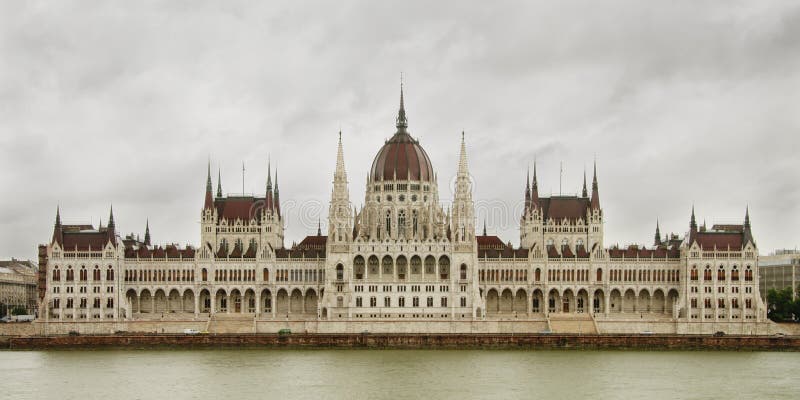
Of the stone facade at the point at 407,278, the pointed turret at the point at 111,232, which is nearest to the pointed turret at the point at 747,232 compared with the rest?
the stone facade at the point at 407,278

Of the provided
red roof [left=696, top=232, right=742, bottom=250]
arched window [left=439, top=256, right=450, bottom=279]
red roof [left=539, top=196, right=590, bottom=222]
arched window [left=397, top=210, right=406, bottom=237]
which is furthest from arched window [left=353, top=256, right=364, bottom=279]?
red roof [left=696, top=232, right=742, bottom=250]

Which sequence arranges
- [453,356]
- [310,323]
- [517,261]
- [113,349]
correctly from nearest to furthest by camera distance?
[453,356], [113,349], [310,323], [517,261]

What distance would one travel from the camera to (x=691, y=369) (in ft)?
297

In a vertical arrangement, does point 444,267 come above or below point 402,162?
below

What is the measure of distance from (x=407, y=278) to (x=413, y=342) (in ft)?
41.6

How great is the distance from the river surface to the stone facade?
15124 mm

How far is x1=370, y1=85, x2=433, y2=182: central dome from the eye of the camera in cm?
13150

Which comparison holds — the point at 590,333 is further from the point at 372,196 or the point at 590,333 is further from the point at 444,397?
the point at 444,397

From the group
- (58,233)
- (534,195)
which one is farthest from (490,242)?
(58,233)

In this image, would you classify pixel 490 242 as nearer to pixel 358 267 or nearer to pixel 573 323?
pixel 358 267

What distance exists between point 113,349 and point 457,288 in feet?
112

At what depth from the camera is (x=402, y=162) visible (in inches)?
5197

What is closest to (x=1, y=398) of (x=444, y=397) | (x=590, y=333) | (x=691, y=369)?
(x=444, y=397)

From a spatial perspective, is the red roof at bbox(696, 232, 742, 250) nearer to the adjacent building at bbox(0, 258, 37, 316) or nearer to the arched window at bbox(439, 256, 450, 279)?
the arched window at bbox(439, 256, 450, 279)
